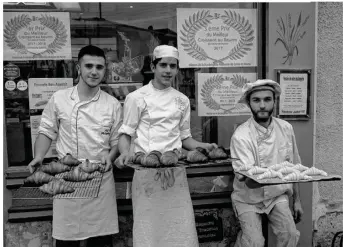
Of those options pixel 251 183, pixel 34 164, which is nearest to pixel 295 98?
pixel 251 183

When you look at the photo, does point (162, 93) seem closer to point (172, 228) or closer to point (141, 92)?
point (141, 92)

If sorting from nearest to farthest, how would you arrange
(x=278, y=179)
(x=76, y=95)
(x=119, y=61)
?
(x=278, y=179)
(x=76, y=95)
(x=119, y=61)

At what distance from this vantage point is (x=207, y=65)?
418 centimetres

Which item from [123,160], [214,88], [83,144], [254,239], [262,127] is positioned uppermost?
[214,88]

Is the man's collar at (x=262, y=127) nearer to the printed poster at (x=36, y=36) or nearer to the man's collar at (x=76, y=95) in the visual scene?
the man's collar at (x=76, y=95)

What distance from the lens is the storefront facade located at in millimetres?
3910

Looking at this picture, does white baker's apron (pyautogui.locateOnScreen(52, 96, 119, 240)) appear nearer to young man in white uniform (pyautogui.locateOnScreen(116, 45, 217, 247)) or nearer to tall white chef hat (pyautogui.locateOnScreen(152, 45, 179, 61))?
young man in white uniform (pyautogui.locateOnScreen(116, 45, 217, 247))

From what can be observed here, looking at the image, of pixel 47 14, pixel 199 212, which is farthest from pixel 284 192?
pixel 47 14

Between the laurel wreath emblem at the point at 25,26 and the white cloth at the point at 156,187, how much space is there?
1165 millimetres

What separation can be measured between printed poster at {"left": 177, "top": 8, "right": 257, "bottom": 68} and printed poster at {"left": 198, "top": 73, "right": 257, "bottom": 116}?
13 cm

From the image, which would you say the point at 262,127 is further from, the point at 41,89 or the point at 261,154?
the point at 41,89

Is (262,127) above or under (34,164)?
above

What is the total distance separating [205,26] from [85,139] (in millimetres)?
1803

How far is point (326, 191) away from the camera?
426 cm
